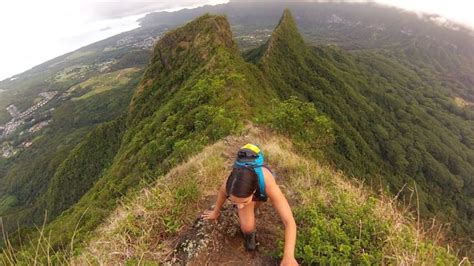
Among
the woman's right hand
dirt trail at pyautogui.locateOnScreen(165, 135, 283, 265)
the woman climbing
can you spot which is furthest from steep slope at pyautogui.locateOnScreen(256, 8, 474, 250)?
the woman climbing

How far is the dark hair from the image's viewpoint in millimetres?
5151

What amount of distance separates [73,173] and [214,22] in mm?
43351

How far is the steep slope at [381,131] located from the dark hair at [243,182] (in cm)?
4656

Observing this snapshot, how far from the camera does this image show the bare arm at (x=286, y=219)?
194 inches

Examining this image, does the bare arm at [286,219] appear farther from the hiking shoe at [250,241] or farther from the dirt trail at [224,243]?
the hiking shoe at [250,241]

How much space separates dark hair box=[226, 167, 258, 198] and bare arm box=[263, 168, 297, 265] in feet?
0.71

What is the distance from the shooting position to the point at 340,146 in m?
68.1

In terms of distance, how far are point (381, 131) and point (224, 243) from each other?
115121 millimetres

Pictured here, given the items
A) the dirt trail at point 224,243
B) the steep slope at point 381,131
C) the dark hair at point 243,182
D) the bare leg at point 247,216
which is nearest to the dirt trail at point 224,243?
the dirt trail at point 224,243

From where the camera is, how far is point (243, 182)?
5.16 meters

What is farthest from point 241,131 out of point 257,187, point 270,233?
point 257,187

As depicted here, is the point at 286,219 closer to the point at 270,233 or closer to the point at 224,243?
the point at 270,233

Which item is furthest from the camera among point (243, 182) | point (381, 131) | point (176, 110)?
point (381, 131)

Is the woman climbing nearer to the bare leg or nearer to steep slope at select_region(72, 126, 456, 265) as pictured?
the bare leg
